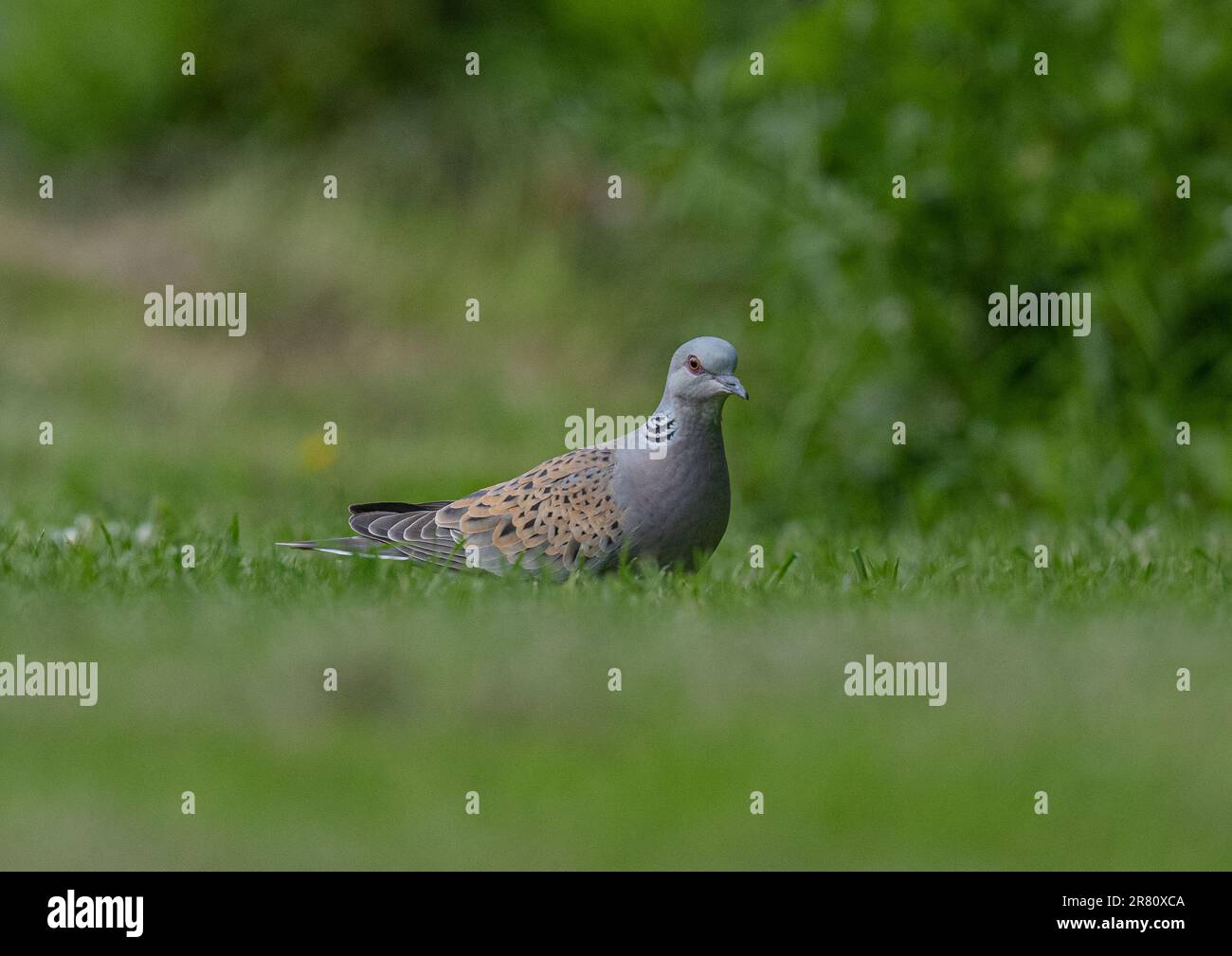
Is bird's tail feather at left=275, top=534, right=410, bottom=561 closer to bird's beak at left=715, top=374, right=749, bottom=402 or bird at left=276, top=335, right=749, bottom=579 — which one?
bird at left=276, top=335, right=749, bottom=579

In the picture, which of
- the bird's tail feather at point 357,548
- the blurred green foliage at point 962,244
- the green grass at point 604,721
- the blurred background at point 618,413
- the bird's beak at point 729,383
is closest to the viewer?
the green grass at point 604,721

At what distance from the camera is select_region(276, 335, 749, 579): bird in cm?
536

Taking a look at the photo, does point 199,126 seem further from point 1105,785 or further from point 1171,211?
point 1105,785

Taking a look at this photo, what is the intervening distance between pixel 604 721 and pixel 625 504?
141cm

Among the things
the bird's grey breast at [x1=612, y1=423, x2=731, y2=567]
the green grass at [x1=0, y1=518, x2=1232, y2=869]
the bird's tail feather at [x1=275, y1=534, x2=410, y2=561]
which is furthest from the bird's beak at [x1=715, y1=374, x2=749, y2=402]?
the bird's tail feather at [x1=275, y1=534, x2=410, y2=561]

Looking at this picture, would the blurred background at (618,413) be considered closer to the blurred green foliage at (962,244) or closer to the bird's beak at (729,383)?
the blurred green foliage at (962,244)

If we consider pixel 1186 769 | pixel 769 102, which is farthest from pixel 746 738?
pixel 769 102

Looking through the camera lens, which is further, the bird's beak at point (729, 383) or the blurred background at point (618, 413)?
the bird's beak at point (729, 383)

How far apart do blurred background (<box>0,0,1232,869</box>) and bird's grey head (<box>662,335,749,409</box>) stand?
586 mm

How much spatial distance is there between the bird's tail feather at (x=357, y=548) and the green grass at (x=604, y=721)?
6 centimetres

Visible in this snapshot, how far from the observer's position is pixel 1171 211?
8.54 m

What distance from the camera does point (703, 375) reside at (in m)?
5.37

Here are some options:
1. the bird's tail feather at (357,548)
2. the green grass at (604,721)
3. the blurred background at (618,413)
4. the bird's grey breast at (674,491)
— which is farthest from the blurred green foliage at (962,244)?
the bird's tail feather at (357,548)

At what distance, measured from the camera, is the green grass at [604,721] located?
11.0 ft
